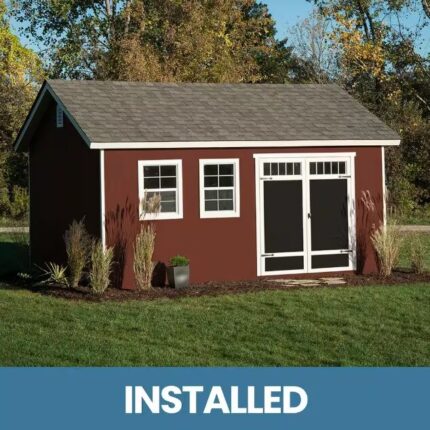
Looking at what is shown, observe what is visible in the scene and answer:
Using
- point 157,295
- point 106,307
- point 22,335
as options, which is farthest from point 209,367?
point 157,295

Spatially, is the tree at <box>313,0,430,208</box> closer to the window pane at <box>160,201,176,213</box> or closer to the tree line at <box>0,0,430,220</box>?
the tree line at <box>0,0,430,220</box>

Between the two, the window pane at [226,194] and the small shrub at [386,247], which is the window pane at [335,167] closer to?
the small shrub at [386,247]

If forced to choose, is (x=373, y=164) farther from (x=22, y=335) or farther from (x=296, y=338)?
(x=22, y=335)

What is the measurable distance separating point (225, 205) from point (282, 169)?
1321 mm

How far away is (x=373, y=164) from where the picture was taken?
19281 millimetres

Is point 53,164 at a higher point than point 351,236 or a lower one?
higher

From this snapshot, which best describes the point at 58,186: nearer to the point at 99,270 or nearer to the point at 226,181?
the point at 226,181

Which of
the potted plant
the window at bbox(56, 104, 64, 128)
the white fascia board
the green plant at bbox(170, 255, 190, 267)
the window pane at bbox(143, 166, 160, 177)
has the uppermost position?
the window at bbox(56, 104, 64, 128)

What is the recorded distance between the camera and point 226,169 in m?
18.1

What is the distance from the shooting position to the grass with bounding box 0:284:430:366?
1091 centimetres

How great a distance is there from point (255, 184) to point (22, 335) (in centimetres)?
686

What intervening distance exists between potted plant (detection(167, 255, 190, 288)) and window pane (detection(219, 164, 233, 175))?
189cm

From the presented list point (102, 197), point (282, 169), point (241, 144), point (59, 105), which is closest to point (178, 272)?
point (102, 197)

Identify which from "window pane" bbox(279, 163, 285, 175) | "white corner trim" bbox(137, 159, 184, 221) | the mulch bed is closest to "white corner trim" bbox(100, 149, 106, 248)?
"white corner trim" bbox(137, 159, 184, 221)
